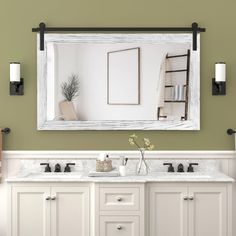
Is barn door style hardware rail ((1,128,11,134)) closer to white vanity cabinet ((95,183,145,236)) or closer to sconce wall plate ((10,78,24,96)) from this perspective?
sconce wall plate ((10,78,24,96))

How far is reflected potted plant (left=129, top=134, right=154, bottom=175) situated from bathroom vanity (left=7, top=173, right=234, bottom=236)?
0.26 meters

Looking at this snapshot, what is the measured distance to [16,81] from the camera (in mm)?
4715

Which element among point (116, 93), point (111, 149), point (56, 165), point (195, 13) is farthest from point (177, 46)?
point (56, 165)

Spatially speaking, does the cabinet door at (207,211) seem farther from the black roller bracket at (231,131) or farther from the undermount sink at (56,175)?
the undermount sink at (56,175)

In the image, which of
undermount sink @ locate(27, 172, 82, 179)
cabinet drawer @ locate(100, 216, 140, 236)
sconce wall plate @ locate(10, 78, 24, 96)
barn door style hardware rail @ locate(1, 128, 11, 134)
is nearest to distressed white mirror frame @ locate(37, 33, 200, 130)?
sconce wall plate @ locate(10, 78, 24, 96)

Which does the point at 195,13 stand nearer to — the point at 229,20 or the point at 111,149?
the point at 229,20

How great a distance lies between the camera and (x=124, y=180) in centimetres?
426

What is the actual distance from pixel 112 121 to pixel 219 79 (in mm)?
943

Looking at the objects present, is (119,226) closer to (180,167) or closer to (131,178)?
(131,178)

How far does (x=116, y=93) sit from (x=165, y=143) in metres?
0.59

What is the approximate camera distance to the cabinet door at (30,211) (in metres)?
4.35

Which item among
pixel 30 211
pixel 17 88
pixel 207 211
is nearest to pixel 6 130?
pixel 17 88

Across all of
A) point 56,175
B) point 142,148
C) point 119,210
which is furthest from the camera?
point 142,148

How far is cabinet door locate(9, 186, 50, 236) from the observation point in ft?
14.3
